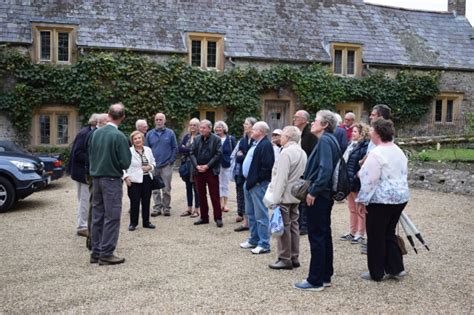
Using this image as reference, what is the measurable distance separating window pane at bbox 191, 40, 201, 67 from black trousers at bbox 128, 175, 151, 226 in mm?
10947

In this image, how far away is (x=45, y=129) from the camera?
1727cm

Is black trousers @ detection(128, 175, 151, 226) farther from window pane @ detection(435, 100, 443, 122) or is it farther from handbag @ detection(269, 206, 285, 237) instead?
window pane @ detection(435, 100, 443, 122)

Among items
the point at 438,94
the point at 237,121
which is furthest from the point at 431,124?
the point at 237,121

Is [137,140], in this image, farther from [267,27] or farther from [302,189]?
[267,27]

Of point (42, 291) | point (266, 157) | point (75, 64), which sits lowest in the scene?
point (42, 291)

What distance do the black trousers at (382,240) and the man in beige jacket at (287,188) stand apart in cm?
100

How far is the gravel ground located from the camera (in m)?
4.98

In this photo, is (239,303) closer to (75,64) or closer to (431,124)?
(75,64)

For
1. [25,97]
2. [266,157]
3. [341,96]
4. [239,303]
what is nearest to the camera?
[239,303]

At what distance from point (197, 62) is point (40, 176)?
380 inches

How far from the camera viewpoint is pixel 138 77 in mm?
17516

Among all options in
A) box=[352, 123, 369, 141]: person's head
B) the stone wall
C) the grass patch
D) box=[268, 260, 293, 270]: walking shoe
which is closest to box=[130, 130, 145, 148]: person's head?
box=[268, 260, 293, 270]: walking shoe

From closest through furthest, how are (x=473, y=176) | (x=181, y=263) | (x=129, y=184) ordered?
1. (x=181, y=263)
2. (x=129, y=184)
3. (x=473, y=176)

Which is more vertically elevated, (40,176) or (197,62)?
(197,62)
